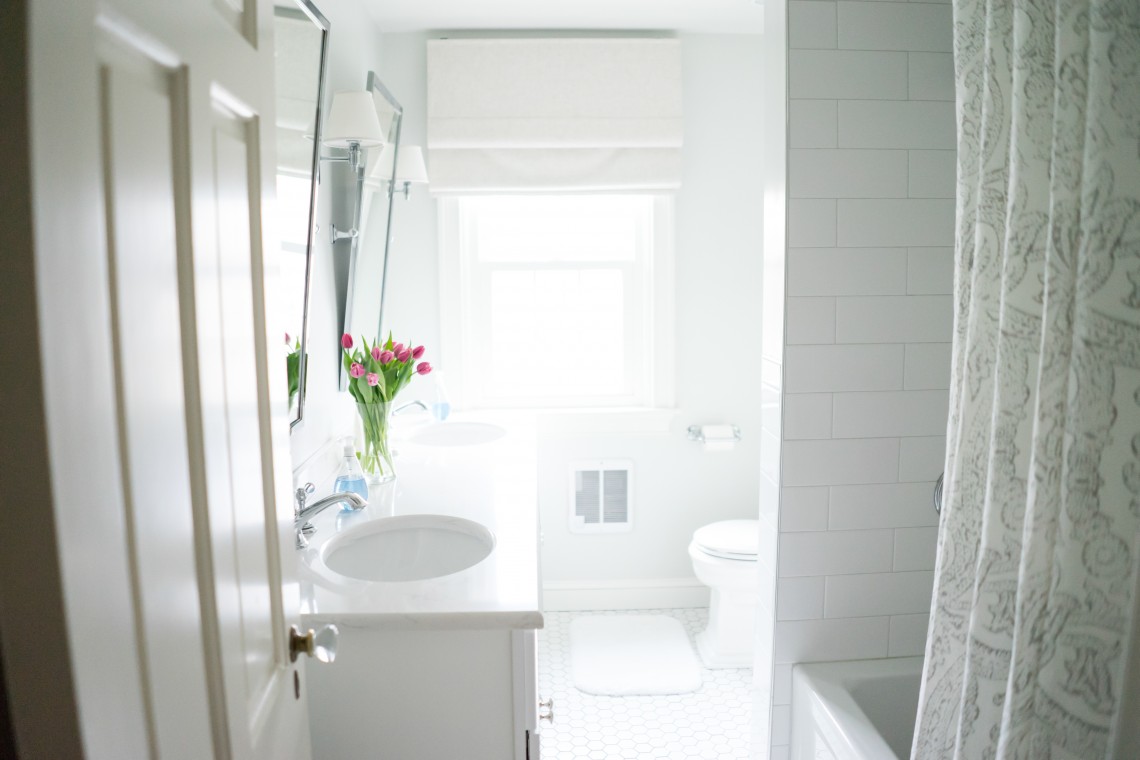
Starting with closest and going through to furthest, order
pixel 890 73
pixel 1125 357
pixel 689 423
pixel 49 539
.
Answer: pixel 49 539 < pixel 1125 357 < pixel 890 73 < pixel 689 423

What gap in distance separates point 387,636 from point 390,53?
8.43 ft

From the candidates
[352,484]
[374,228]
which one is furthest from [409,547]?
[374,228]

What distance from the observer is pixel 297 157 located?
192cm

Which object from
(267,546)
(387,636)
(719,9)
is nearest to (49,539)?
(267,546)

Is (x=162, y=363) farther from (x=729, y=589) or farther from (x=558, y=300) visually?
(x=558, y=300)

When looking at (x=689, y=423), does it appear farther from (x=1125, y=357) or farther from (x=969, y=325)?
(x=1125, y=357)

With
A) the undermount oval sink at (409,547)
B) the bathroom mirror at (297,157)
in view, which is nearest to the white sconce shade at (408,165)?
the bathroom mirror at (297,157)

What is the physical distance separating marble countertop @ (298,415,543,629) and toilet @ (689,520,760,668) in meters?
0.88

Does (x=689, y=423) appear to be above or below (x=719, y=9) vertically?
below

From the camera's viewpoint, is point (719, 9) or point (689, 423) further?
point (689, 423)

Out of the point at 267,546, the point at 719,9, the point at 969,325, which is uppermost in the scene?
the point at 719,9

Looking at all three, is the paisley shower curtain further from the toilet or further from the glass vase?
the toilet

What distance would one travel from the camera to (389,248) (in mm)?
3113

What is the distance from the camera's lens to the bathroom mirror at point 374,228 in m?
2.62
